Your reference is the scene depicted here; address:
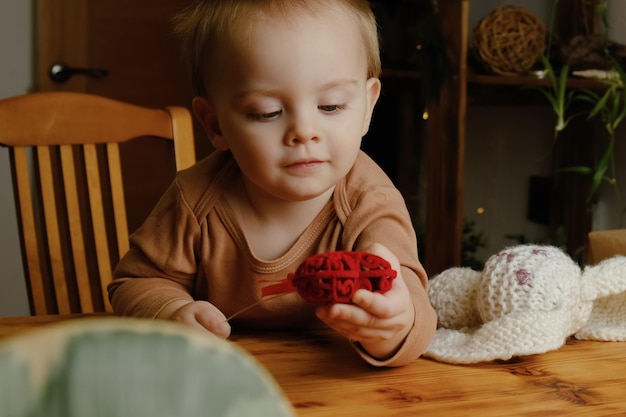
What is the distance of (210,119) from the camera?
2.77 feet

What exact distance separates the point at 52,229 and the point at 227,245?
1.51 ft

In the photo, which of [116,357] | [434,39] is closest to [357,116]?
[116,357]

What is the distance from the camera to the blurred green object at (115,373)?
0.20m

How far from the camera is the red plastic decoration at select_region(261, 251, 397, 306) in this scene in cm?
54

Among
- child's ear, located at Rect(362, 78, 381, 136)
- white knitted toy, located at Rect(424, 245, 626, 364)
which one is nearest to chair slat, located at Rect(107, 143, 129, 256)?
child's ear, located at Rect(362, 78, 381, 136)

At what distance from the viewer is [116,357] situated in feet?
0.69

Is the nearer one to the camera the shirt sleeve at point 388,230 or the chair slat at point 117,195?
the shirt sleeve at point 388,230

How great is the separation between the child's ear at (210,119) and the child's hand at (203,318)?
195mm

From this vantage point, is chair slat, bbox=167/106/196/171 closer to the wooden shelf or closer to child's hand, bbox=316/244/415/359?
child's hand, bbox=316/244/415/359

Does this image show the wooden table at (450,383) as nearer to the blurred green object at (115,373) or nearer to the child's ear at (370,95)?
the child's ear at (370,95)

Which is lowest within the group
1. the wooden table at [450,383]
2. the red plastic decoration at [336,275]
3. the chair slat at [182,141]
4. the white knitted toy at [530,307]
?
the wooden table at [450,383]

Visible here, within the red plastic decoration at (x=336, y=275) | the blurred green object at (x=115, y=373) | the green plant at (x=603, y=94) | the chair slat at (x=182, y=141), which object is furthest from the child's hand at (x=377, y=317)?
the green plant at (x=603, y=94)

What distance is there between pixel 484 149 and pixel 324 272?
8.46ft

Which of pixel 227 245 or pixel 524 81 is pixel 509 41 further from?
pixel 227 245
